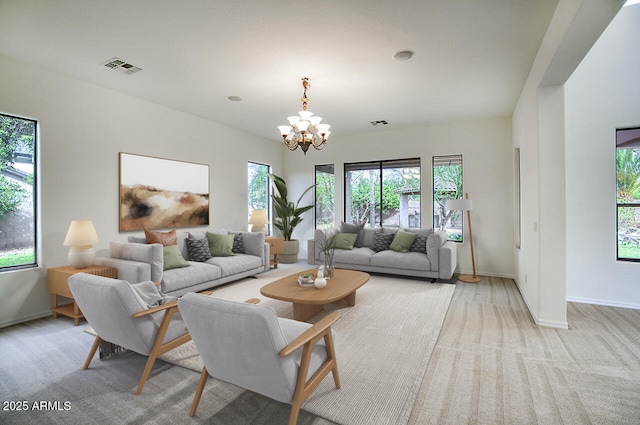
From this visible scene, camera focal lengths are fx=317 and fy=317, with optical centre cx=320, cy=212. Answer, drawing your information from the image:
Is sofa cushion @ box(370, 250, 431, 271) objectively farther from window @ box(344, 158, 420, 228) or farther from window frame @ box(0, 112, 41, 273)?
window frame @ box(0, 112, 41, 273)

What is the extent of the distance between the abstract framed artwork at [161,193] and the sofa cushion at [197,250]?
1.92ft

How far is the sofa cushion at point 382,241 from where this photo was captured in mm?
5816

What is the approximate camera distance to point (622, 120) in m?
3.93

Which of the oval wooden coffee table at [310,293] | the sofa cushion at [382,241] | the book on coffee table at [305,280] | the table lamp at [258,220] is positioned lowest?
the oval wooden coffee table at [310,293]

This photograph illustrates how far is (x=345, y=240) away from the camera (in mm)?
5965

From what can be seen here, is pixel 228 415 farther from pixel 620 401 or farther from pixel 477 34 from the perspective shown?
pixel 477 34

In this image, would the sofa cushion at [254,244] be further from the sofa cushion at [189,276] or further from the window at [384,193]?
the window at [384,193]

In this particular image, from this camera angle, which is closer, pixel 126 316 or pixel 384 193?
pixel 126 316

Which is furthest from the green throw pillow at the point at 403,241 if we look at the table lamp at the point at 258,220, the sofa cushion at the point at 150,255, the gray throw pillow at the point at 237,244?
the sofa cushion at the point at 150,255

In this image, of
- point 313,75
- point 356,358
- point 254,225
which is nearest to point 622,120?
point 313,75

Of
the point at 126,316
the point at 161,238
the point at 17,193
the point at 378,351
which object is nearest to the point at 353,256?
the point at 378,351

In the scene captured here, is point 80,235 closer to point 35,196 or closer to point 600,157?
point 35,196

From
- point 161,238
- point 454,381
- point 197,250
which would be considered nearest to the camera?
point 454,381

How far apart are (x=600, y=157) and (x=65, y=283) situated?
21.2ft
